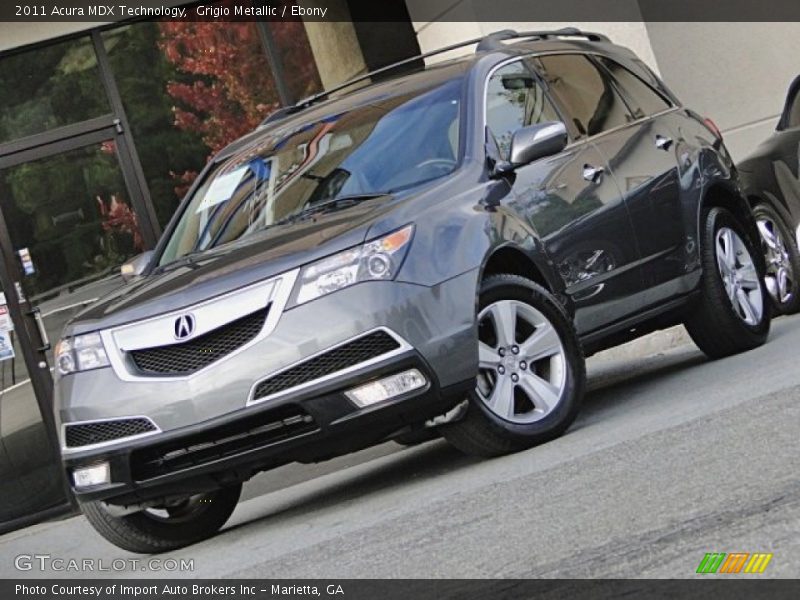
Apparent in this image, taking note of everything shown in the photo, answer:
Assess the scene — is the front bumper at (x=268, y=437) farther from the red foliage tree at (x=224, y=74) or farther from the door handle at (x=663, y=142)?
the red foliage tree at (x=224, y=74)

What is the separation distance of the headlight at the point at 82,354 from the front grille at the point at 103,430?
0.25 meters

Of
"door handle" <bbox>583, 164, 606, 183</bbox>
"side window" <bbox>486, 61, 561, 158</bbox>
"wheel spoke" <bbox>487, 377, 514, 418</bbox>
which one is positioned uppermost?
"side window" <bbox>486, 61, 561, 158</bbox>

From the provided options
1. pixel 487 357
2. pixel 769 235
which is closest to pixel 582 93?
pixel 487 357

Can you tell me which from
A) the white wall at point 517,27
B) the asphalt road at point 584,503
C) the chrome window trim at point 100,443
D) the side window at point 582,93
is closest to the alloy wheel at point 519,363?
the asphalt road at point 584,503

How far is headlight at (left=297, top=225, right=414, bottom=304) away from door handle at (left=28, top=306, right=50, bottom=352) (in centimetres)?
636

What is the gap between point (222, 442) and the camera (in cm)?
650

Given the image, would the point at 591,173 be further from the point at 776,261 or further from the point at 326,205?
the point at 776,261

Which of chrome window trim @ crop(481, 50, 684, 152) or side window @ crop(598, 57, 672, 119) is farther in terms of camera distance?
side window @ crop(598, 57, 672, 119)

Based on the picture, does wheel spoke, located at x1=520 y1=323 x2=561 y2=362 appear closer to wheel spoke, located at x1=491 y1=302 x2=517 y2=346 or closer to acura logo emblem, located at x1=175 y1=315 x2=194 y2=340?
wheel spoke, located at x1=491 y1=302 x2=517 y2=346

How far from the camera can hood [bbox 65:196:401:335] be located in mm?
6543

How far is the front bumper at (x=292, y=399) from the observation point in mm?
6375

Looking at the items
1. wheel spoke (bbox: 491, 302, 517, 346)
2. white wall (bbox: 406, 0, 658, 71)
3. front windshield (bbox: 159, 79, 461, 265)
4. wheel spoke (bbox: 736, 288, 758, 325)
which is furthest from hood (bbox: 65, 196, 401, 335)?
white wall (bbox: 406, 0, 658, 71)

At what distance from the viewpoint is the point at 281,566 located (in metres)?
5.70
